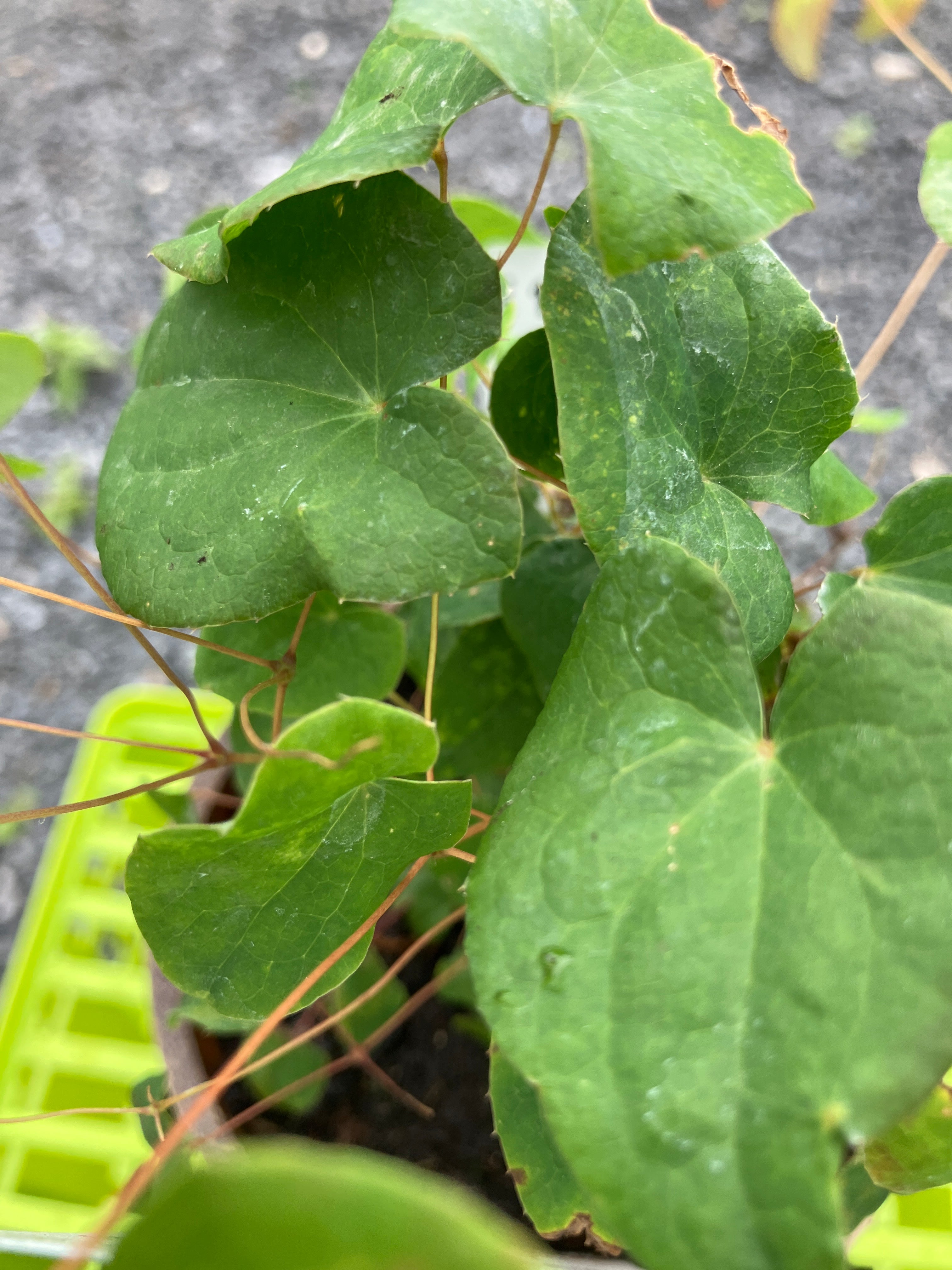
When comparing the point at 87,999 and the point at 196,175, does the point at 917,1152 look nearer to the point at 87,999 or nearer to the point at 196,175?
the point at 87,999

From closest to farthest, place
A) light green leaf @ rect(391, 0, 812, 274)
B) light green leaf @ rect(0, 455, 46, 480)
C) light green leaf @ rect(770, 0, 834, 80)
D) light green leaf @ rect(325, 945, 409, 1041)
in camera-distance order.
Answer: light green leaf @ rect(391, 0, 812, 274), light green leaf @ rect(0, 455, 46, 480), light green leaf @ rect(325, 945, 409, 1041), light green leaf @ rect(770, 0, 834, 80)

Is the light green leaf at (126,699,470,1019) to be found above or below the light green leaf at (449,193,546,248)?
below

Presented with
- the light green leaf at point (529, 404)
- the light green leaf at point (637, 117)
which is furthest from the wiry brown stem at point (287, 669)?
the light green leaf at point (637, 117)

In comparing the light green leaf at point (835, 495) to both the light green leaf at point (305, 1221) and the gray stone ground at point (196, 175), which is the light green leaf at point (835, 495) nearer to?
the light green leaf at point (305, 1221)

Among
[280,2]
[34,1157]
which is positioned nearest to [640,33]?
[34,1157]

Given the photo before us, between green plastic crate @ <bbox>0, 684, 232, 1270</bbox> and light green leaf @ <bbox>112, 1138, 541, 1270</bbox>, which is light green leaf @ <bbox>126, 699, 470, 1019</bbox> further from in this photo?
green plastic crate @ <bbox>0, 684, 232, 1270</bbox>

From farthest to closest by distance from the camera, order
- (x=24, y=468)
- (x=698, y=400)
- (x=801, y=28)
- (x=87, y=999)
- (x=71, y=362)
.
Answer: (x=71, y=362)
(x=801, y=28)
(x=87, y=999)
(x=24, y=468)
(x=698, y=400)

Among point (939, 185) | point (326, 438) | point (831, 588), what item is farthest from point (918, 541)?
point (326, 438)

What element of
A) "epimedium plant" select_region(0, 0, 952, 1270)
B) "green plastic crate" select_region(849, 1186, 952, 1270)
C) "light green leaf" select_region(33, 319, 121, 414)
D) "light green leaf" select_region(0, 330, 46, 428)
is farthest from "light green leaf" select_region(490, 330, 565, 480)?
"light green leaf" select_region(33, 319, 121, 414)
